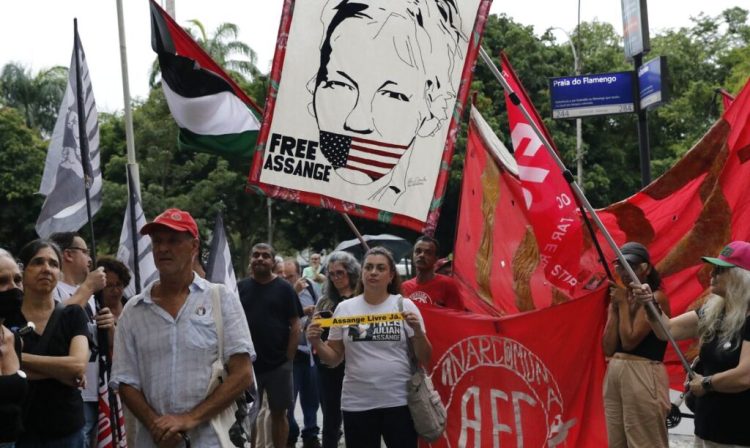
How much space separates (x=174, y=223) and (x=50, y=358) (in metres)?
1.04

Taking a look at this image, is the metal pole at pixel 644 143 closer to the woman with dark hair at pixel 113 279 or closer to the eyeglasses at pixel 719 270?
the eyeglasses at pixel 719 270

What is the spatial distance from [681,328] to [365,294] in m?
1.92

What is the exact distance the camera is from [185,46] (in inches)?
319

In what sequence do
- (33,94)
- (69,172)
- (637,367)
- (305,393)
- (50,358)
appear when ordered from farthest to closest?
1. (33,94)
2. (305,393)
3. (69,172)
4. (637,367)
5. (50,358)

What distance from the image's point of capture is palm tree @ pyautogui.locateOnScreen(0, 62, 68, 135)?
5244 cm

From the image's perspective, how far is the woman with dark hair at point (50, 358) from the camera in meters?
4.98

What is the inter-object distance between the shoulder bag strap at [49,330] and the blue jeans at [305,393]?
5.53 m

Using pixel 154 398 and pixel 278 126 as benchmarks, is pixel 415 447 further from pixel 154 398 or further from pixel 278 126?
pixel 154 398

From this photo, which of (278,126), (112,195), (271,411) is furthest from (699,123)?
(278,126)

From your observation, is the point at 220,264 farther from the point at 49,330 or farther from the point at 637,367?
the point at 637,367

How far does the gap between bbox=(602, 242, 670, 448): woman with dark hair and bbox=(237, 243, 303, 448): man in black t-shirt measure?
138 inches

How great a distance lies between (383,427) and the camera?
6.52 metres

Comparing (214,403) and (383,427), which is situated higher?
(214,403)

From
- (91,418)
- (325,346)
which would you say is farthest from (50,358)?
(325,346)
